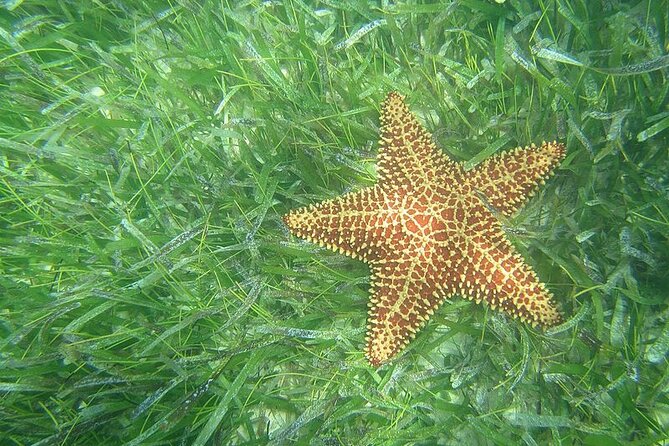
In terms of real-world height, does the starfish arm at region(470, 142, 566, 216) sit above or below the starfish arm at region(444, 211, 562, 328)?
above

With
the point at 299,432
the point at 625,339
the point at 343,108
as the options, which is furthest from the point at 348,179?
the point at 625,339

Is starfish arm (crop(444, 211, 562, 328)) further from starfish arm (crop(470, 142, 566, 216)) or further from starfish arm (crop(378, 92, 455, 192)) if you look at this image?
starfish arm (crop(378, 92, 455, 192))

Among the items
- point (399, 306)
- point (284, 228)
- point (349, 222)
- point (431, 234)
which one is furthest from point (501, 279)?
point (284, 228)

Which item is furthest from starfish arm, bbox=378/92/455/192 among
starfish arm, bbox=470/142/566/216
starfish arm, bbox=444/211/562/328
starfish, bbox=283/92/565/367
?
starfish arm, bbox=444/211/562/328

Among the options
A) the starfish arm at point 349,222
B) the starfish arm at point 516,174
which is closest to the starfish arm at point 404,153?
the starfish arm at point 349,222

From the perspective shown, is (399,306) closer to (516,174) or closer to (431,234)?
(431,234)

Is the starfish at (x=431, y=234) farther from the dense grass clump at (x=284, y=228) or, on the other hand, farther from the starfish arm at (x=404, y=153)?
the dense grass clump at (x=284, y=228)

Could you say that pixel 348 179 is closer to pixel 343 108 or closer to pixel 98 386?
pixel 343 108
